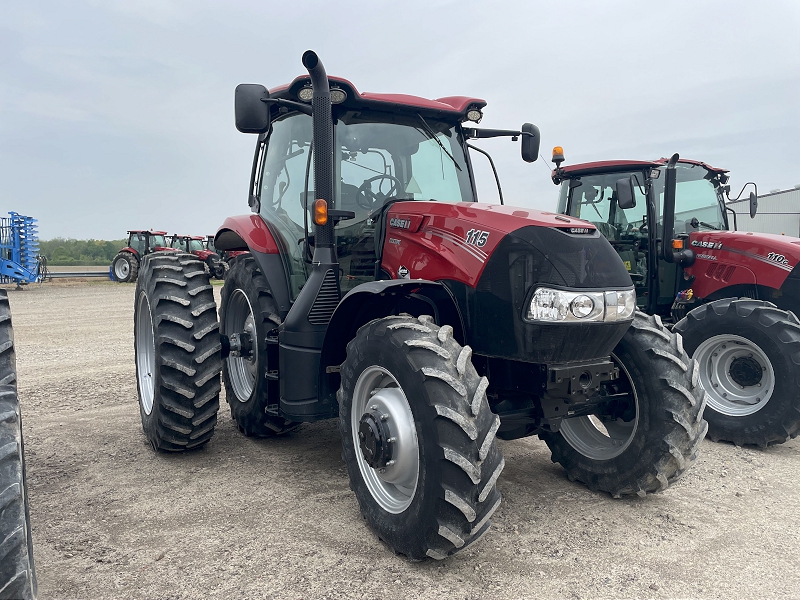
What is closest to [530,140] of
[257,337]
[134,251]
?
[257,337]

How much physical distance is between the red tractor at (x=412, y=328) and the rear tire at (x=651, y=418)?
0.01 m

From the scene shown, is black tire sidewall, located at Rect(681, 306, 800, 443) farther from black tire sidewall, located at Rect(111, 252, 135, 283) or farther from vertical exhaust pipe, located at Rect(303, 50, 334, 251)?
black tire sidewall, located at Rect(111, 252, 135, 283)

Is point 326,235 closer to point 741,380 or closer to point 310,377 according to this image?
point 310,377

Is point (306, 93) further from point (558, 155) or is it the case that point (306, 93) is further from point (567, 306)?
point (558, 155)

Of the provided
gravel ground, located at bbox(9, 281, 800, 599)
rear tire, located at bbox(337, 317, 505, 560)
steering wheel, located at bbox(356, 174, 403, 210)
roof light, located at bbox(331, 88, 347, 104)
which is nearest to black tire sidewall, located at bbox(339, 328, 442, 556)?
rear tire, located at bbox(337, 317, 505, 560)

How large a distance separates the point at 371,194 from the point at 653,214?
360 centimetres

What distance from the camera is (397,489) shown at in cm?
293

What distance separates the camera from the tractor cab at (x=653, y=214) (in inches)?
237

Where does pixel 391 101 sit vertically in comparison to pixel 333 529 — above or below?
above

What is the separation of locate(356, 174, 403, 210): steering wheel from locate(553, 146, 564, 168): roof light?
12.3ft

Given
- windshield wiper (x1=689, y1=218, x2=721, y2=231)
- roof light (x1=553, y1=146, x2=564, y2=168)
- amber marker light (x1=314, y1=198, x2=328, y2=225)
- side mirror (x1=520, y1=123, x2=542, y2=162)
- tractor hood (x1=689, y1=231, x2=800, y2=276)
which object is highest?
roof light (x1=553, y1=146, x2=564, y2=168)

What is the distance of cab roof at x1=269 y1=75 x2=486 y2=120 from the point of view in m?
3.51

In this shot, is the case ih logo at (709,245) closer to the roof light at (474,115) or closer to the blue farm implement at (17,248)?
the roof light at (474,115)

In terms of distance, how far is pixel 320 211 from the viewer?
3.42 m
